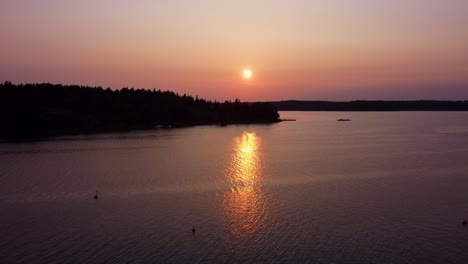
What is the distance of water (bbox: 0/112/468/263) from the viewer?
2858 centimetres

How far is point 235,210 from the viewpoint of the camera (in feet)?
130

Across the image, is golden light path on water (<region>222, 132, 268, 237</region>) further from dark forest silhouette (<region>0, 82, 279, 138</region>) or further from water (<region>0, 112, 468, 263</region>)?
dark forest silhouette (<region>0, 82, 279, 138</region>)

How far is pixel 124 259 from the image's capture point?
27.2 metres

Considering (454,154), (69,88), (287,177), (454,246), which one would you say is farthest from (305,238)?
(69,88)

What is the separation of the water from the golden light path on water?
12cm

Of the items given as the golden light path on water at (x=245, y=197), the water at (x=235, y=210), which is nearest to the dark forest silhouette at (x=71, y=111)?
the water at (x=235, y=210)

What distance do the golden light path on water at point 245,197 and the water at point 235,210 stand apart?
0.38 ft

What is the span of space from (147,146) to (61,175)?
134 feet

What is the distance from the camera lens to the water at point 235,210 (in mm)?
28578

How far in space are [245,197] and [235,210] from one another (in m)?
5.89

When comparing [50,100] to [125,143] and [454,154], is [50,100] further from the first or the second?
[454,154]

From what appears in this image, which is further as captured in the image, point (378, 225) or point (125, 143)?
point (125, 143)

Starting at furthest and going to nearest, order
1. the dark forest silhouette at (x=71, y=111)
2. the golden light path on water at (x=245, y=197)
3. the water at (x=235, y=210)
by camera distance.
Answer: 1. the dark forest silhouette at (x=71, y=111)
2. the golden light path on water at (x=245, y=197)
3. the water at (x=235, y=210)

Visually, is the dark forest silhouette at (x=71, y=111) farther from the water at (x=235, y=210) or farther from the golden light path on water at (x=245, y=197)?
the golden light path on water at (x=245, y=197)
